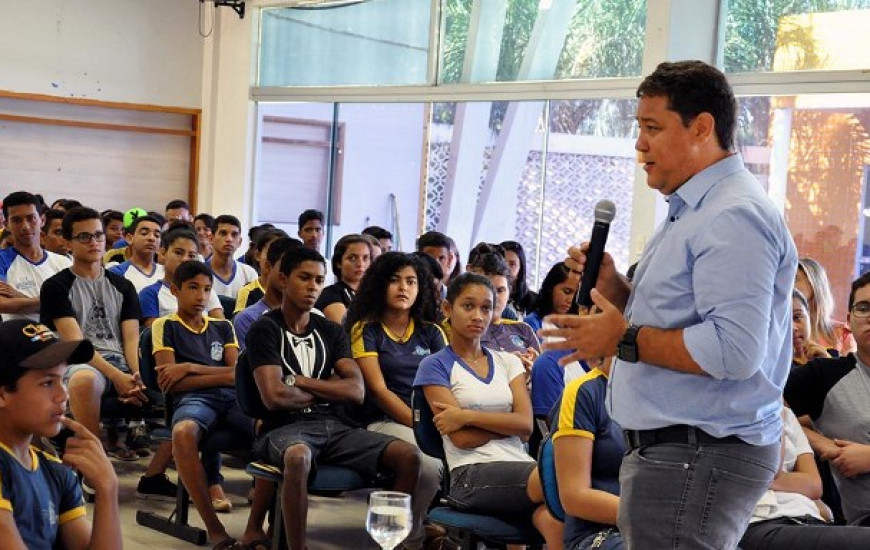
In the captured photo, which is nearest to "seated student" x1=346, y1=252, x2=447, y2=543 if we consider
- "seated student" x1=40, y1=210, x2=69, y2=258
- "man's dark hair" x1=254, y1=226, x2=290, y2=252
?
"man's dark hair" x1=254, y1=226, x2=290, y2=252

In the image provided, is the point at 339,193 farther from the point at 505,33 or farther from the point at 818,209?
the point at 818,209

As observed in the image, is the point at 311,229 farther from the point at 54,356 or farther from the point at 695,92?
the point at 695,92

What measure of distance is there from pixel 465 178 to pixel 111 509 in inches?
306

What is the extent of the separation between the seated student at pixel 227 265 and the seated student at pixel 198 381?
1.85 metres

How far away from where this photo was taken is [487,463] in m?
4.37

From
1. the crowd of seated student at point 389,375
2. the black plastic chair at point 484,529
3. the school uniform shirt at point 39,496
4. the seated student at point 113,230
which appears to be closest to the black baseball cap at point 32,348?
the school uniform shirt at point 39,496

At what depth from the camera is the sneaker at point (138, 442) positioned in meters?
7.03

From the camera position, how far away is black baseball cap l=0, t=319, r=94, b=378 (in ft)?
8.98

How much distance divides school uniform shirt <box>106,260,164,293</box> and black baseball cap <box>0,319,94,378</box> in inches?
177

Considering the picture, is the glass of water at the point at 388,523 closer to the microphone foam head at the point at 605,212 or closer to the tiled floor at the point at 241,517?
the microphone foam head at the point at 605,212

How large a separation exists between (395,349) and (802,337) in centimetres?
180

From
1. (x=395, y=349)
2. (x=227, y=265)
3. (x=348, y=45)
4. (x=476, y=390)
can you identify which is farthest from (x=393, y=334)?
(x=348, y=45)

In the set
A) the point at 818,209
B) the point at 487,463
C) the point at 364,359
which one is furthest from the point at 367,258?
the point at 818,209

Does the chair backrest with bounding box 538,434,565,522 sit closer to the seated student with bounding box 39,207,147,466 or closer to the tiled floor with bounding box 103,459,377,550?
the tiled floor with bounding box 103,459,377,550
